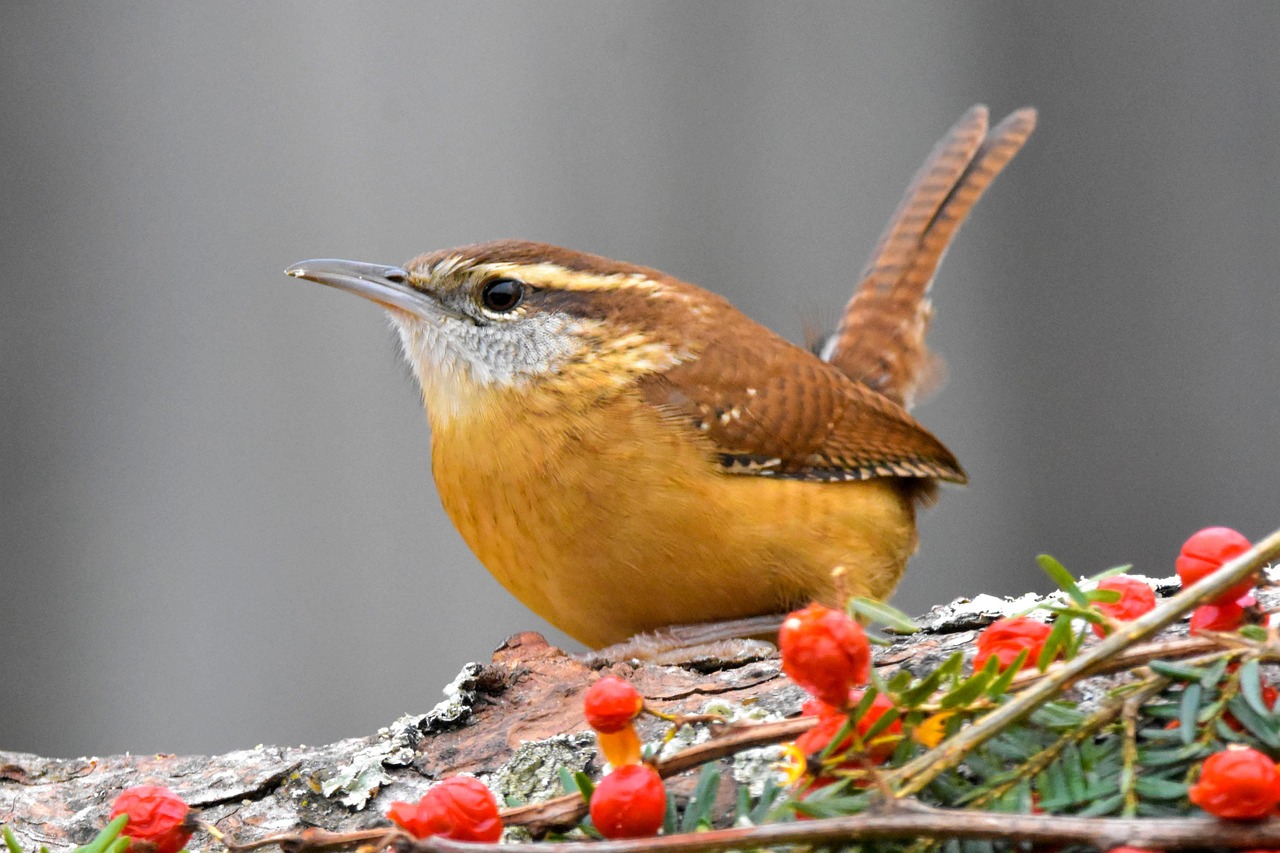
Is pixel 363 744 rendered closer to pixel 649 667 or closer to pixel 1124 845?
pixel 649 667

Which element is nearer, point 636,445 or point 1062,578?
point 1062,578

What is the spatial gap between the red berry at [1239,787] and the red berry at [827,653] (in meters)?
0.25

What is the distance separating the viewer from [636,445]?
8.37 feet

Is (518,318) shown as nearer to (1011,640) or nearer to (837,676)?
(1011,640)

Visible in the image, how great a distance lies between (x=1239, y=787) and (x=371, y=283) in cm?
244

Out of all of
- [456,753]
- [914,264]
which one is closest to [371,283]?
[456,753]

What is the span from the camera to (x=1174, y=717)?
3.44 ft

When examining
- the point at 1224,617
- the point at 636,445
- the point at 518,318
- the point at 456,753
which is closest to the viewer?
the point at 1224,617

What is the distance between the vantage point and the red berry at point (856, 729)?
102 cm

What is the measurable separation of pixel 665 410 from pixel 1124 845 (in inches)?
72.6

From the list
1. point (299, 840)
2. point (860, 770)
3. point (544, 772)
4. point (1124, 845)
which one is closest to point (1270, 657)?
point (1124, 845)

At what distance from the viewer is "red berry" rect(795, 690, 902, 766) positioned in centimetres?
102

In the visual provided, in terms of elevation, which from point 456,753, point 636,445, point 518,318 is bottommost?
point 456,753

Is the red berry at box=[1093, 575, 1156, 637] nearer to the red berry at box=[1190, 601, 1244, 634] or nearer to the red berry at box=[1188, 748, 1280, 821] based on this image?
the red berry at box=[1190, 601, 1244, 634]
